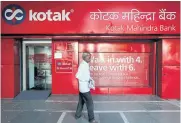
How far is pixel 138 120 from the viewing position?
5.54m

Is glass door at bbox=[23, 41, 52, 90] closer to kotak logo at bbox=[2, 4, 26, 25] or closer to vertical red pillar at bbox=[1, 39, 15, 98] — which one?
vertical red pillar at bbox=[1, 39, 15, 98]

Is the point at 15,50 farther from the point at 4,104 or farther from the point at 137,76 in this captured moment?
A: the point at 137,76

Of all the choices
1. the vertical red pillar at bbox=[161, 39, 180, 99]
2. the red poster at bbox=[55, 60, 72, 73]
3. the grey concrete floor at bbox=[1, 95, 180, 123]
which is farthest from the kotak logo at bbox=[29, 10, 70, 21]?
the vertical red pillar at bbox=[161, 39, 180, 99]

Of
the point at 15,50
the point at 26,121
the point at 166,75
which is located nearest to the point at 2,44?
the point at 15,50

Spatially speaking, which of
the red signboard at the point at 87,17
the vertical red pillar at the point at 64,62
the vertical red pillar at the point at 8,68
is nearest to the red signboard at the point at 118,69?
the vertical red pillar at the point at 64,62

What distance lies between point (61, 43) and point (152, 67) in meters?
3.95

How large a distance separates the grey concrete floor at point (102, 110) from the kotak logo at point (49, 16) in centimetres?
307

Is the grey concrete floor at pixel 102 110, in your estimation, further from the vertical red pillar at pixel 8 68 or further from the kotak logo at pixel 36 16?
the kotak logo at pixel 36 16

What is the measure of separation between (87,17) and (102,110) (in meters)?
3.62

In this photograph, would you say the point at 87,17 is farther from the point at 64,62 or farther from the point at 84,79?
the point at 84,79

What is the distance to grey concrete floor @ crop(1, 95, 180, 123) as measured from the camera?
5.62m

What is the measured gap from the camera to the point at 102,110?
6.46 meters

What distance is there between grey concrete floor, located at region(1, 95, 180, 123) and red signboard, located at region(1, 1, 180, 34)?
2.58 metres

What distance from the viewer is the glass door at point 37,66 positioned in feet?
30.4
